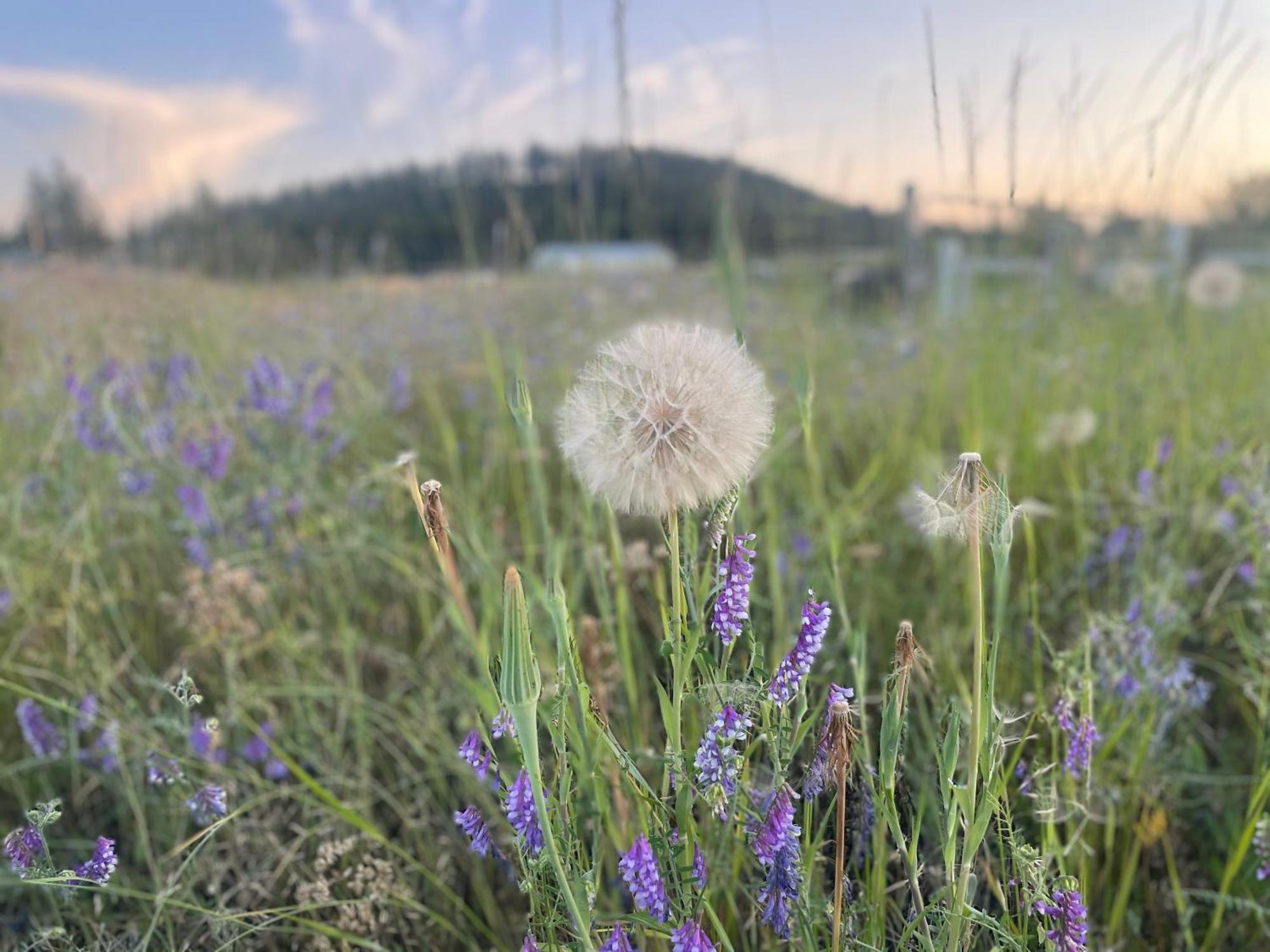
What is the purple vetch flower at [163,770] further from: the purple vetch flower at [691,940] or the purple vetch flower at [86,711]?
the purple vetch flower at [691,940]

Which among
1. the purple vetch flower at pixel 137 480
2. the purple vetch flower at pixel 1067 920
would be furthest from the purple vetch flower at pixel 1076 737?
the purple vetch flower at pixel 137 480

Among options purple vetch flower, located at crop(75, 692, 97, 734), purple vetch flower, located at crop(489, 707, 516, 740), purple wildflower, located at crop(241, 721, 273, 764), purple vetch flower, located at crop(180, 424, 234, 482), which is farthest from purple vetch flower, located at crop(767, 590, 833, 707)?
purple vetch flower, located at crop(180, 424, 234, 482)

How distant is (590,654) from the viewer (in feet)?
4.87

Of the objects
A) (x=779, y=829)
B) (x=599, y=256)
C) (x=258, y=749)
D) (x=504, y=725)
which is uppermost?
(x=599, y=256)

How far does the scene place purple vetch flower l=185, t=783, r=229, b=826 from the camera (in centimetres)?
121

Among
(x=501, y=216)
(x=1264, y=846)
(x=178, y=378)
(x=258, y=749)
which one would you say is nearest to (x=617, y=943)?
(x=1264, y=846)

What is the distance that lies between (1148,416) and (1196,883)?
1.80m

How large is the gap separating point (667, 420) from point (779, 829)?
0.43 metres

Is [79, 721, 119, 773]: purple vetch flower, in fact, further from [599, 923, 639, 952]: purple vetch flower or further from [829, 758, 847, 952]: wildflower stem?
[829, 758, 847, 952]: wildflower stem

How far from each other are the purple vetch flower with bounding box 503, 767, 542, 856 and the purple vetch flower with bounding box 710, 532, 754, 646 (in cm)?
26

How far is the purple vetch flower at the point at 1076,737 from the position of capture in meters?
1.09

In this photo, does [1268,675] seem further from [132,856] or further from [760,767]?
[132,856]

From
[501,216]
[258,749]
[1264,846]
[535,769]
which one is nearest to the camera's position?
[535,769]

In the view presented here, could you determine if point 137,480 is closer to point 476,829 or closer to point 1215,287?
point 476,829
